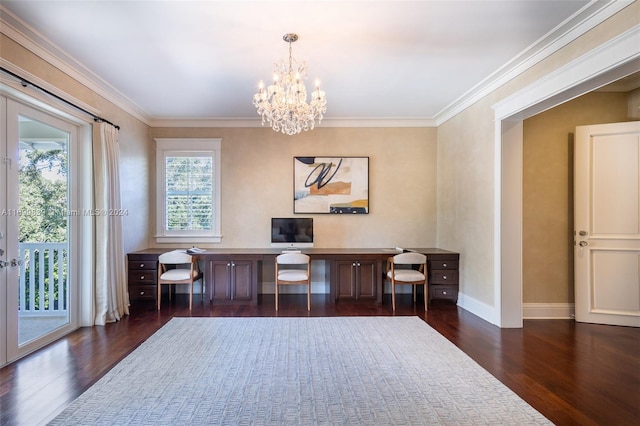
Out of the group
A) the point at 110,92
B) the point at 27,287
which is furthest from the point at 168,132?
the point at 27,287

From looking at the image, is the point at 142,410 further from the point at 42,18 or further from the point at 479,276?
the point at 479,276

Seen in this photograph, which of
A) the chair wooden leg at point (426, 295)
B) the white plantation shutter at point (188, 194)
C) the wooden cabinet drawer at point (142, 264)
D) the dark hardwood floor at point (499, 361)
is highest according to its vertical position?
the white plantation shutter at point (188, 194)

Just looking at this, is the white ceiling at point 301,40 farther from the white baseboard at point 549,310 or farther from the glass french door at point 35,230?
the white baseboard at point 549,310

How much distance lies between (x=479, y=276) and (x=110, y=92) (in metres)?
5.36

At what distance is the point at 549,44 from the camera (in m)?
2.76

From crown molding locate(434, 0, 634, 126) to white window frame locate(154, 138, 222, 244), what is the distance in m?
3.94

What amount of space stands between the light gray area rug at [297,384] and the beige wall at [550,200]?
1.83 metres

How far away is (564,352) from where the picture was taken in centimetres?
286

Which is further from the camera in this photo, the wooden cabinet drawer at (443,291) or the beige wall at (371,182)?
the beige wall at (371,182)

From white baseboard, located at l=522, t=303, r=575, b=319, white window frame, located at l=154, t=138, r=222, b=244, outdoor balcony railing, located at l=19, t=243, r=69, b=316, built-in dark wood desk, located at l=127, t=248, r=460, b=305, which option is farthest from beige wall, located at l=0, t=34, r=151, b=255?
white baseboard, located at l=522, t=303, r=575, b=319

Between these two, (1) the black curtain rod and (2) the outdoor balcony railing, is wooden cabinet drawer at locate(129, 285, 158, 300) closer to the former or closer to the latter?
(2) the outdoor balcony railing

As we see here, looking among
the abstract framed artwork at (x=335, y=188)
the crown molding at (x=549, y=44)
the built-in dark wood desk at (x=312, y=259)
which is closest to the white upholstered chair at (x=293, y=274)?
the built-in dark wood desk at (x=312, y=259)

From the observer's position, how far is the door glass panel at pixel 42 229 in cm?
282

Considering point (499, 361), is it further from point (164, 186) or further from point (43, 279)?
point (164, 186)
